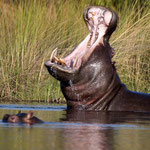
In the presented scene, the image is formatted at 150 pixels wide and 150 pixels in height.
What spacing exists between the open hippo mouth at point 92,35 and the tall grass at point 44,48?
6.67ft

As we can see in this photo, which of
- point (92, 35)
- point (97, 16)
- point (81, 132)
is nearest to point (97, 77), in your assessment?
point (92, 35)

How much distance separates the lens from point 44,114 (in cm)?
728

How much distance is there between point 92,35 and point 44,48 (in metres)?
2.57

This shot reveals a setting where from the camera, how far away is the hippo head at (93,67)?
7.61 metres

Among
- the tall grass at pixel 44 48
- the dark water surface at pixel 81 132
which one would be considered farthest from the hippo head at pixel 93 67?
the tall grass at pixel 44 48

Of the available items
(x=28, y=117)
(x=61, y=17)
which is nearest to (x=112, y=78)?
(x=28, y=117)

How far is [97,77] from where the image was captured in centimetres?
764

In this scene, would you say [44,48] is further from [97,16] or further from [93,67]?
[93,67]

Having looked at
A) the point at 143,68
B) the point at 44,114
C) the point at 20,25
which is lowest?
the point at 44,114

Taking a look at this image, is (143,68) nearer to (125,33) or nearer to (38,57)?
(125,33)

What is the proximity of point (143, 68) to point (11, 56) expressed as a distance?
2314mm

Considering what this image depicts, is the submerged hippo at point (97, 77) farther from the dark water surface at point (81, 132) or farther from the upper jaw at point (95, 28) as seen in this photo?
the dark water surface at point (81, 132)

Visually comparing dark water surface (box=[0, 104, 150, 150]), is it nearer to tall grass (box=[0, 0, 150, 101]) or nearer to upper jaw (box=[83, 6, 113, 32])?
upper jaw (box=[83, 6, 113, 32])

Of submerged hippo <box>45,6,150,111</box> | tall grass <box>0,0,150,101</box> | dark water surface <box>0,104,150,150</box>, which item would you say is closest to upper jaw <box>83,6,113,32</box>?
submerged hippo <box>45,6,150,111</box>
